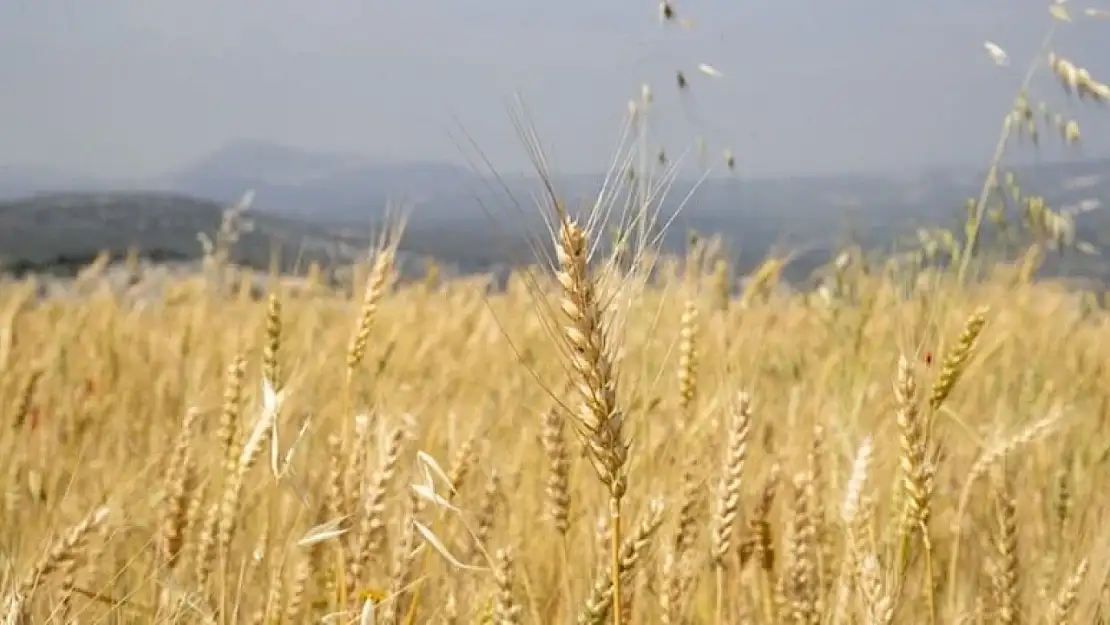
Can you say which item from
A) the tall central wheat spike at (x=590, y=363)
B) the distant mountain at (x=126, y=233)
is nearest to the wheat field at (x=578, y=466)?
the tall central wheat spike at (x=590, y=363)

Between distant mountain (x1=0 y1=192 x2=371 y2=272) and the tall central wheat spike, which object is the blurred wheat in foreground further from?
distant mountain (x1=0 y1=192 x2=371 y2=272)

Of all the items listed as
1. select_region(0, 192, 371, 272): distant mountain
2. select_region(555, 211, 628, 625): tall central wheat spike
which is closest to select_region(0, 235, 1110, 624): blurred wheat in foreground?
select_region(555, 211, 628, 625): tall central wheat spike

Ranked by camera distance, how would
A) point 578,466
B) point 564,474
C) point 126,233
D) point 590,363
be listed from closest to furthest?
point 590,363
point 564,474
point 578,466
point 126,233

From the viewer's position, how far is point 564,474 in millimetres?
938

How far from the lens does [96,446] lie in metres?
1.97

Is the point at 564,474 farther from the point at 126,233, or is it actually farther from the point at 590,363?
the point at 126,233

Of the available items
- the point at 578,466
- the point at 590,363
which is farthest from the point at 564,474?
the point at 578,466

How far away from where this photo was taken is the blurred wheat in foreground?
34.5 inches

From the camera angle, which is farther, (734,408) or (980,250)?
(980,250)

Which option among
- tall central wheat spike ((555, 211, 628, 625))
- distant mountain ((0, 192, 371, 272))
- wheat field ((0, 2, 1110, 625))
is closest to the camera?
tall central wheat spike ((555, 211, 628, 625))

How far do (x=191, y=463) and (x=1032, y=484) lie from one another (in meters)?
1.33

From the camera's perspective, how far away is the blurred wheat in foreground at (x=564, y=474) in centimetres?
88

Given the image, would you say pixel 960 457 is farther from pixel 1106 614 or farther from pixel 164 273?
pixel 164 273

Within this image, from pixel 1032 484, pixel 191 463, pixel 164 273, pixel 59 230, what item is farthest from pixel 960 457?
pixel 59 230
